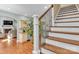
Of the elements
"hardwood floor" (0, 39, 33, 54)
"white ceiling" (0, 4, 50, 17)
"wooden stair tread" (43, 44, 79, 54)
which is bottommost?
"wooden stair tread" (43, 44, 79, 54)

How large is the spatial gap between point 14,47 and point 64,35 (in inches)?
41.8

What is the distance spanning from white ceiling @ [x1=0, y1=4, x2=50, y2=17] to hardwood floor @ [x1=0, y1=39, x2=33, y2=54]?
0.55 m

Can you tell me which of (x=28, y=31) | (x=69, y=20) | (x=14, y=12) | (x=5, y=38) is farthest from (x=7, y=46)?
(x=69, y=20)

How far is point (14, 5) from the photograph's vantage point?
215cm

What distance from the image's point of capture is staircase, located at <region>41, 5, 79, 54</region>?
2.30m

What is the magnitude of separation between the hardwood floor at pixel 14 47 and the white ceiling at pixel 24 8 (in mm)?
553

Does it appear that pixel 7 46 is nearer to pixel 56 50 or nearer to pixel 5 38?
pixel 5 38

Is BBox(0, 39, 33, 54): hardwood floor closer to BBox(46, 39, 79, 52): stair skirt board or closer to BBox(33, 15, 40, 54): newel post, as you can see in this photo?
BBox(33, 15, 40, 54): newel post

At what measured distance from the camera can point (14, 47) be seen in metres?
2.25

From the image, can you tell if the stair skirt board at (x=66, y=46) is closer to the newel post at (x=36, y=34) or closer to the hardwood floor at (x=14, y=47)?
the newel post at (x=36, y=34)

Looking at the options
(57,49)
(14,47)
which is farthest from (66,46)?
(14,47)

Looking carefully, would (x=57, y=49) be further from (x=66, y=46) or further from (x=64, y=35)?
(x=64, y=35)

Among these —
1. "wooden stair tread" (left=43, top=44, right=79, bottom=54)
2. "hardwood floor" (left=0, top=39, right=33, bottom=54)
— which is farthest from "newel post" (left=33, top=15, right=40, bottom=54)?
"wooden stair tread" (left=43, top=44, right=79, bottom=54)

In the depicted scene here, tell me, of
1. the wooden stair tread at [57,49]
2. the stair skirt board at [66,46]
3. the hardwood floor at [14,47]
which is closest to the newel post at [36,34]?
the hardwood floor at [14,47]
